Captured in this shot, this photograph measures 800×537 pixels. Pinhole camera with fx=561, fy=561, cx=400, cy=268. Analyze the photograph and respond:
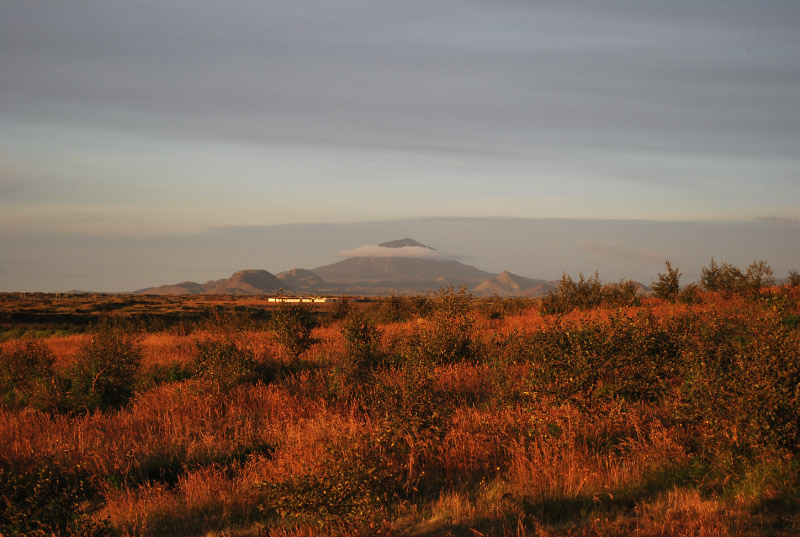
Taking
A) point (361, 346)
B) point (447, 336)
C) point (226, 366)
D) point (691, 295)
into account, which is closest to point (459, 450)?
point (361, 346)

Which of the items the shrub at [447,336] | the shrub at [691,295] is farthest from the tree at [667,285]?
the shrub at [447,336]

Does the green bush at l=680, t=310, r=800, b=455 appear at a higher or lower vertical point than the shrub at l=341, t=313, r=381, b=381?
higher

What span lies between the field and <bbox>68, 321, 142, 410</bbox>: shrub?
416 millimetres

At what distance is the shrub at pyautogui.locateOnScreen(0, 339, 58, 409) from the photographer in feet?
44.0

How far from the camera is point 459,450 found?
7.97 metres

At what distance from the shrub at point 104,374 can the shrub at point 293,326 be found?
4187mm

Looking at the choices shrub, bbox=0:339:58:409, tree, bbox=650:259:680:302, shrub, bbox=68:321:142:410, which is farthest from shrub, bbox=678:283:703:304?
shrub, bbox=0:339:58:409

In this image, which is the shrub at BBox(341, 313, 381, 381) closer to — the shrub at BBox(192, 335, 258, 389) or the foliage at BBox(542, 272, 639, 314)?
the shrub at BBox(192, 335, 258, 389)

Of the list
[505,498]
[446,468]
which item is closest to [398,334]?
[446,468]

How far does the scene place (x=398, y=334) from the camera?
20.3m

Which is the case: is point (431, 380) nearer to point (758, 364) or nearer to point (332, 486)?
point (332, 486)

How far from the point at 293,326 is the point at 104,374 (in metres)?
5.45

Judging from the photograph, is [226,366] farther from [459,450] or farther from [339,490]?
[339,490]

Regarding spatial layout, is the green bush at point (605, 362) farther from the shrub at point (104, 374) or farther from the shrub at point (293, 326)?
the shrub at point (104, 374)
